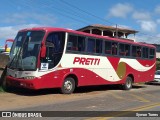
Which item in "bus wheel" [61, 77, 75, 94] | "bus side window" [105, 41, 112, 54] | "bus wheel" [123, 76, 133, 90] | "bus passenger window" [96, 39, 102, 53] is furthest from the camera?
"bus wheel" [123, 76, 133, 90]

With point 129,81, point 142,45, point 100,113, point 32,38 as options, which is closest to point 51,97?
point 32,38

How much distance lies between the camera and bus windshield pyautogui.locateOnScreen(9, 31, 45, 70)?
16733 millimetres

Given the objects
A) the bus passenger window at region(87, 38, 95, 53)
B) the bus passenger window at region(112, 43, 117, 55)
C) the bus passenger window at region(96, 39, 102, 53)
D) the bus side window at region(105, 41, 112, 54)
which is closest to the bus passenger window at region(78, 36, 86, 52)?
the bus passenger window at region(87, 38, 95, 53)

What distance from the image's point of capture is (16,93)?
1755 cm

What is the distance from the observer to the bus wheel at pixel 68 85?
18181 millimetres

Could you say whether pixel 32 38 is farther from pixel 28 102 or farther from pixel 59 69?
pixel 28 102

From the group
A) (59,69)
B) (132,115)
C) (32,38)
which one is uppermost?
(32,38)

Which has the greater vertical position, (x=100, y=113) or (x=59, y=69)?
(x=59, y=69)

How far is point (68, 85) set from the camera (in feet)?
60.4

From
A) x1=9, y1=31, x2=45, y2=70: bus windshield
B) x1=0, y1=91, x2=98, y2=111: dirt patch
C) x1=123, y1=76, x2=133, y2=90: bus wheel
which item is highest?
x1=9, y1=31, x2=45, y2=70: bus windshield

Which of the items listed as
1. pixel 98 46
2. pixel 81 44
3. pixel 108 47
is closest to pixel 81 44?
pixel 81 44

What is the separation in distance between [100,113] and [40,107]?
234 cm

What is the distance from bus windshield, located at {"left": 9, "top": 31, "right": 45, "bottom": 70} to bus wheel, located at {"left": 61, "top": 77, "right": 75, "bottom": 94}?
7.27ft

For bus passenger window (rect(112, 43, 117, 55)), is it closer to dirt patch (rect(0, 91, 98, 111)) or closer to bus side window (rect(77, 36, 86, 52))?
bus side window (rect(77, 36, 86, 52))
